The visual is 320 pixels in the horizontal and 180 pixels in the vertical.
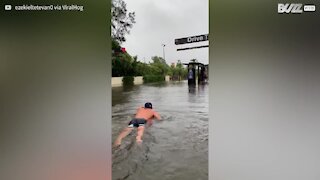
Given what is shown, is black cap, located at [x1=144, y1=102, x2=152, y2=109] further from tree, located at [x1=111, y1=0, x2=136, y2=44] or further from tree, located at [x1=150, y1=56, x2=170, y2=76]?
tree, located at [x1=111, y1=0, x2=136, y2=44]

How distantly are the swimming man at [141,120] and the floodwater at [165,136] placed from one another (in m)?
0.03

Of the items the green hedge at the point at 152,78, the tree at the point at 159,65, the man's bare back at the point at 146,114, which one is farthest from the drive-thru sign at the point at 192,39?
the man's bare back at the point at 146,114

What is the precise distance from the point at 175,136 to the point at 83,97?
749 millimetres

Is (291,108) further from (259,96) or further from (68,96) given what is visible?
(68,96)

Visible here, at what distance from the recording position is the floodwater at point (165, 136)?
8.17ft

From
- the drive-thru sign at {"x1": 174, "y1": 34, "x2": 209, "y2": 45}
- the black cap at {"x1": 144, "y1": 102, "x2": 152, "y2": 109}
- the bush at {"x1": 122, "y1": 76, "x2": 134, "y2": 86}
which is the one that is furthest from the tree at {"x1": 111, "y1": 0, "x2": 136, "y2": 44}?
the black cap at {"x1": 144, "y1": 102, "x2": 152, "y2": 109}

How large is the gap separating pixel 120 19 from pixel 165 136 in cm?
94

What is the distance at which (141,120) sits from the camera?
2594mm

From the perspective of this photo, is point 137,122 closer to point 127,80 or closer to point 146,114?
point 146,114

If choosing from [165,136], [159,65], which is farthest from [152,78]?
[165,136]

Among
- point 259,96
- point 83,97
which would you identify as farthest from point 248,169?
point 83,97

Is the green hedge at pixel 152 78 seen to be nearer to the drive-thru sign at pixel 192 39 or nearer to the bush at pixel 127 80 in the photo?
the bush at pixel 127 80

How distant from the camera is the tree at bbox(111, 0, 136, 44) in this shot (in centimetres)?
253

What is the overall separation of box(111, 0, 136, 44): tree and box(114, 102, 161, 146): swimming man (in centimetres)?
55
